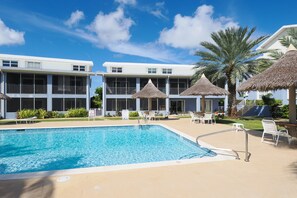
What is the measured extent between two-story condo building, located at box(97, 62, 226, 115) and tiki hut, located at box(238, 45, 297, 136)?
17887 millimetres

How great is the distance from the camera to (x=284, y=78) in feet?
28.7

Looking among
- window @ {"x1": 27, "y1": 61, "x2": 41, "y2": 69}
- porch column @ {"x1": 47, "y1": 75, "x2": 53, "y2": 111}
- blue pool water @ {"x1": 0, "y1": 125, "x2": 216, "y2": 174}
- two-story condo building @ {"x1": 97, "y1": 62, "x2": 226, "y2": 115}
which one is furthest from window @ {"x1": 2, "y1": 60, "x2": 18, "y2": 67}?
blue pool water @ {"x1": 0, "y1": 125, "x2": 216, "y2": 174}

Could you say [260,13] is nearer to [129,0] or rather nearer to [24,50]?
[129,0]

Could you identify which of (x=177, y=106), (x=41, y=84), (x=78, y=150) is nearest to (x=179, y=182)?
(x=78, y=150)

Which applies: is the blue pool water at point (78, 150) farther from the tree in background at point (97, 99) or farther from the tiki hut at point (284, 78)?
the tree in background at point (97, 99)

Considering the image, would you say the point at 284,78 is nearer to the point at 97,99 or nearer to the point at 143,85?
the point at 143,85

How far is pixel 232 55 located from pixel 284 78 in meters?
12.8

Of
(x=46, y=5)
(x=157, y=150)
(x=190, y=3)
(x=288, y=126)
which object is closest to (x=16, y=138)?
(x=157, y=150)

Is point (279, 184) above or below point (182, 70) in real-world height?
below

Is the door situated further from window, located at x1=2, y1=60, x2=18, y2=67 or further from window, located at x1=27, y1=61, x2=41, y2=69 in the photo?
window, located at x1=2, y1=60, x2=18, y2=67

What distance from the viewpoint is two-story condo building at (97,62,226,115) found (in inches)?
1068

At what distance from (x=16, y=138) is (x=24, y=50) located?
21.6 metres

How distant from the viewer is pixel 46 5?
16.9 metres

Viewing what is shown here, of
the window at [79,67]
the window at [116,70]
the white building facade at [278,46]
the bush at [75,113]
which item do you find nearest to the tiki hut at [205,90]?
the bush at [75,113]
